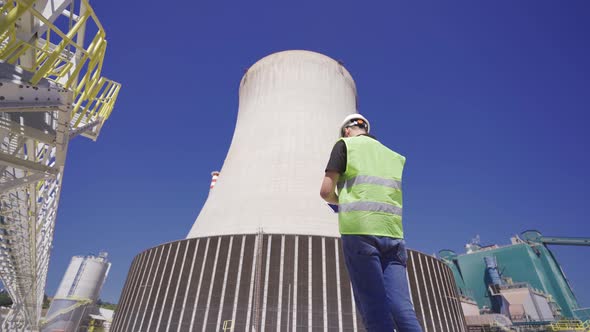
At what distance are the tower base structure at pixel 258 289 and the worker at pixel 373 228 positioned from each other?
1137 cm

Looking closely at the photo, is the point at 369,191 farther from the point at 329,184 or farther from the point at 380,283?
the point at 380,283

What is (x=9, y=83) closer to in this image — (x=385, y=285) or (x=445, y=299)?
(x=385, y=285)

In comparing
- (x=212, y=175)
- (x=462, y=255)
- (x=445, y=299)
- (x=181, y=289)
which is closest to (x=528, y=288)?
(x=462, y=255)

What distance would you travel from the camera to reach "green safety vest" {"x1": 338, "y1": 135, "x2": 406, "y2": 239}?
1790 mm

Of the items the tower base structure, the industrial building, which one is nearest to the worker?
the tower base structure

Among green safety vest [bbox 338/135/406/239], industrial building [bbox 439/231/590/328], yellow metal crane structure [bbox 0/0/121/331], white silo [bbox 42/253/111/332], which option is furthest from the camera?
white silo [bbox 42/253/111/332]

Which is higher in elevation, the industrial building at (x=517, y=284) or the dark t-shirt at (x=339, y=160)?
the industrial building at (x=517, y=284)

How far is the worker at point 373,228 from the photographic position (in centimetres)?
167

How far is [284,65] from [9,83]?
1929 centimetres

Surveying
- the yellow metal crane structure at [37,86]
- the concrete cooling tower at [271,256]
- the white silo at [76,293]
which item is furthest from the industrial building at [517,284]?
the white silo at [76,293]

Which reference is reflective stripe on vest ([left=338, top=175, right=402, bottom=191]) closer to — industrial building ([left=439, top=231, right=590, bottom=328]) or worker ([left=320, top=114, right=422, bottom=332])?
worker ([left=320, top=114, right=422, bottom=332])

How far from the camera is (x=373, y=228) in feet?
5.77

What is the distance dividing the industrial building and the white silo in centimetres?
4275

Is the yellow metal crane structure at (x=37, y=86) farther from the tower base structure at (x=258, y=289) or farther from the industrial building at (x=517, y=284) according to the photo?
the industrial building at (x=517, y=284)
